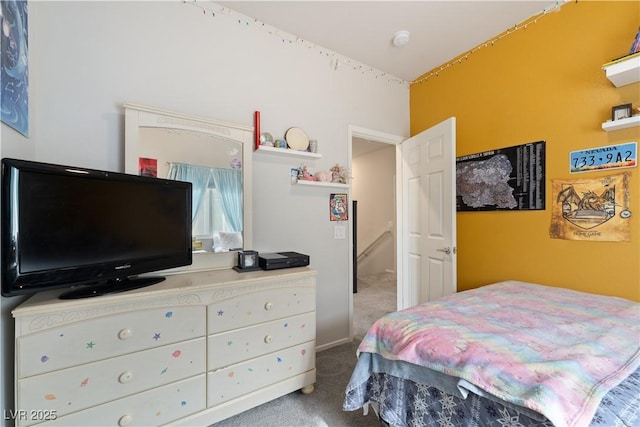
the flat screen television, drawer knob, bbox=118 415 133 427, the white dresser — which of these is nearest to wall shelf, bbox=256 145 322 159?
the flat screen television

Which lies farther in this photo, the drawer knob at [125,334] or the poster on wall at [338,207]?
the poster on wall at [338,207]

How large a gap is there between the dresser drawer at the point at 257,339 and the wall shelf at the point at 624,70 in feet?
7.64

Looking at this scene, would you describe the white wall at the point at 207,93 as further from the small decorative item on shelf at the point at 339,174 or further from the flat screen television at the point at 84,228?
the flat screen television at the point at 84,228

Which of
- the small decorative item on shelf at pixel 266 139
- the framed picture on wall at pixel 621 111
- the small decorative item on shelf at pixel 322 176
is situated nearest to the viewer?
the framed picture on wall at pixel 621 111

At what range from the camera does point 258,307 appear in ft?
5.22

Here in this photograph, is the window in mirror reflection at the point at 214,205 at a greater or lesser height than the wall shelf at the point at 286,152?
lesser

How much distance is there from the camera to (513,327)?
3.84ft

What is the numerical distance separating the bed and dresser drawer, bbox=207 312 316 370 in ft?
1.75

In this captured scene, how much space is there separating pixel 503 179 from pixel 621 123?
74 cm

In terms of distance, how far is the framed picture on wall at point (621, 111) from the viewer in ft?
5.16

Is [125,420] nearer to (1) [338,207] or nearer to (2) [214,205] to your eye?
(2) [214,205]

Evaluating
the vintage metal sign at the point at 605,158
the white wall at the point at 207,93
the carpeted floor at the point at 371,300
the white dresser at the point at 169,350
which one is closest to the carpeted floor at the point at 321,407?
the white dresser at the point at 169,350

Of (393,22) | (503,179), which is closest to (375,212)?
(503,179)

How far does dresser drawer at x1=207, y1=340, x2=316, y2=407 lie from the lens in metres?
1.46
